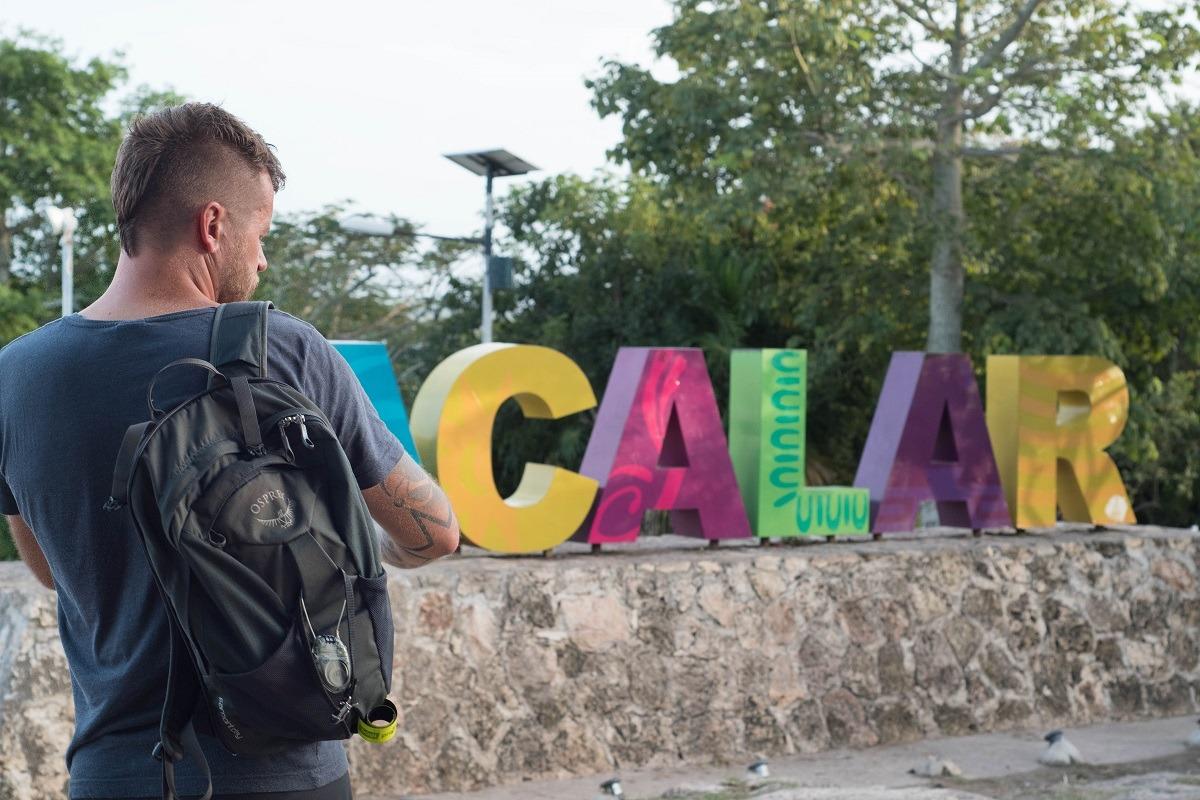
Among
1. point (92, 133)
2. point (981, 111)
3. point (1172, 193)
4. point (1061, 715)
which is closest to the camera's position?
point (1061, 715)

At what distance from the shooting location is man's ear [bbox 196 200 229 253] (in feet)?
5.63

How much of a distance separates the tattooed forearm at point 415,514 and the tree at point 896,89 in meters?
12.4

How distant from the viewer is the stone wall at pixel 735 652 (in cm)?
582

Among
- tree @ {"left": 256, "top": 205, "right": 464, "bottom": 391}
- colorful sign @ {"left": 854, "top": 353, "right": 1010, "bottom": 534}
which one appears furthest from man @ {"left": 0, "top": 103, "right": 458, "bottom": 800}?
tree @ {"left": 256, "top": 205, "right": 464, "bottom": 391}

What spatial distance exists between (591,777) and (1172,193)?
33.6ft

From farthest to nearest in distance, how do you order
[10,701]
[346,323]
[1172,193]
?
[346,323], [1172,193], [10,701]

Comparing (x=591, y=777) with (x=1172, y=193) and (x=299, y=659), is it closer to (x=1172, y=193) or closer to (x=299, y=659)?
(x=299, y=659)

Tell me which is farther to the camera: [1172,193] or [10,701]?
[1172,193]

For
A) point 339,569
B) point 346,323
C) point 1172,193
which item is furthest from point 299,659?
point 346,323

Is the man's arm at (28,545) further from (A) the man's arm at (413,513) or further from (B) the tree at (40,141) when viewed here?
(B) the tree at (40,141)

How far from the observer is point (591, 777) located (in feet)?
20.2

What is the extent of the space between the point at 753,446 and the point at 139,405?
584 cm

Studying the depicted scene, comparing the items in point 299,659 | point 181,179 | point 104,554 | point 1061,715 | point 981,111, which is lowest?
point 1061,715

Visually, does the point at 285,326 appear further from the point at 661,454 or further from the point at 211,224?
the point at 661,454
